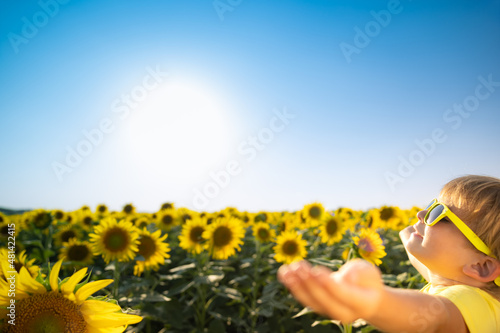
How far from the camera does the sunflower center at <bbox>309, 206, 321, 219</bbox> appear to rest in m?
7.72

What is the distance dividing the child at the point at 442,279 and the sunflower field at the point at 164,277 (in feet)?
3.30

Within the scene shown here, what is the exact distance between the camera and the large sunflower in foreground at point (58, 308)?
4.47 feet

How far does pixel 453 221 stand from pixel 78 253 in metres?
4.54

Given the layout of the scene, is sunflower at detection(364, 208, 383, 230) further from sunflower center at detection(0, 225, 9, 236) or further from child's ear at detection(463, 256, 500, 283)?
sunflower center at detection(0, 225, 9, 236)

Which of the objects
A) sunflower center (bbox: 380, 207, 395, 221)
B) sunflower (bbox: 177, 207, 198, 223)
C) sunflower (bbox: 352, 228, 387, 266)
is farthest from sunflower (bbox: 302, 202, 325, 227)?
sunflower (bbox: 352, 228, 387, 266)

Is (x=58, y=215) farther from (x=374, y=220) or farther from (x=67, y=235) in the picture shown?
(x=374, y=220)

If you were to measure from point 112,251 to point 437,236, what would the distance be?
384cm

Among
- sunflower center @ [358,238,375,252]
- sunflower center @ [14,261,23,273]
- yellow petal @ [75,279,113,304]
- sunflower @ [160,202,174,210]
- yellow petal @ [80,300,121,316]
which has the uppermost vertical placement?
sunflower @ [160,202,174,210]

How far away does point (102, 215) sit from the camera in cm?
857

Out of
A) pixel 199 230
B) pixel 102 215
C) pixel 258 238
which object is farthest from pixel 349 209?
pixel 102 215

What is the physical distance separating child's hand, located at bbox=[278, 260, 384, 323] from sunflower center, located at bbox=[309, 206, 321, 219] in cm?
708

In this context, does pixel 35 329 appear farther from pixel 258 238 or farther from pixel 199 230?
pixel 258 238

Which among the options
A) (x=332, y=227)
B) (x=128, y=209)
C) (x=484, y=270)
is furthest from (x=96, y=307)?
(x=128, y=209)

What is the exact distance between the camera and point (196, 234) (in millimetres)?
5414
